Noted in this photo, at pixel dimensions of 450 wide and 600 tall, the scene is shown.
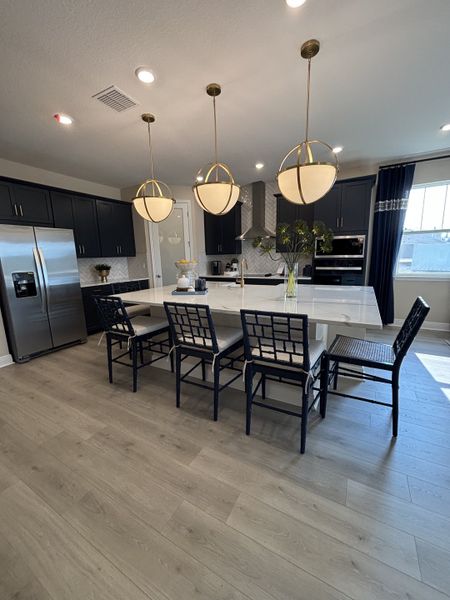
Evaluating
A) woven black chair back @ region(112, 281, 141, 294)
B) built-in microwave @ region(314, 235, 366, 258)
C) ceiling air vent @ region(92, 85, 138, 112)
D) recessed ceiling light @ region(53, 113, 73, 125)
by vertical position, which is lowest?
woven black chair back @ region(112, 281, 141, 294)

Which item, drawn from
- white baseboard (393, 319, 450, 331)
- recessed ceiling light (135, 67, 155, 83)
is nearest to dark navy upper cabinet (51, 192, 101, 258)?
recessed ceiling light (135, 67, 155, 83)

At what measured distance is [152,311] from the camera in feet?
10.3

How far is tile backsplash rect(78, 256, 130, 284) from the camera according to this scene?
4717 mm

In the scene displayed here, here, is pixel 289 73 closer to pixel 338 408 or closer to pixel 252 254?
pixel 338 408

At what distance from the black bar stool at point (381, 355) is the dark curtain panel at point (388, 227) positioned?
265 centimetres

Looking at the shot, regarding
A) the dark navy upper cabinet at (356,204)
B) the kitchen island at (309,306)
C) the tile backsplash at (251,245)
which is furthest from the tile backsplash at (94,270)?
the dark navy upper cabinet at (356,204)

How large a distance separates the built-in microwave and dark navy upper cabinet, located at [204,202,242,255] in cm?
191

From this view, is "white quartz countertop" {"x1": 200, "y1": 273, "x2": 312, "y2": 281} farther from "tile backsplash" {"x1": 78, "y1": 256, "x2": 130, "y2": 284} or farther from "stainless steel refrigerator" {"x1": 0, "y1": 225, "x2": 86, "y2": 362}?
"stainless steel refrigerator" {"x1": 0, "y1": 225, "x2": 86, "y2": 362}

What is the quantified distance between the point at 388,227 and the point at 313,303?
10.1ft

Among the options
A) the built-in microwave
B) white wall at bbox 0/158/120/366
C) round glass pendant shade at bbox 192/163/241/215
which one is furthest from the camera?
the built-in microwave

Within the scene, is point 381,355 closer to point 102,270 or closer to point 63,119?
point 63,119

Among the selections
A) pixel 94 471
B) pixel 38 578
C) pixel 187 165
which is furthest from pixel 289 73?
pixel 38 578

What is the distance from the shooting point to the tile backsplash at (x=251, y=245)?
5215 mm

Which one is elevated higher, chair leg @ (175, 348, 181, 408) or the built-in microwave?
the built-in microwave
